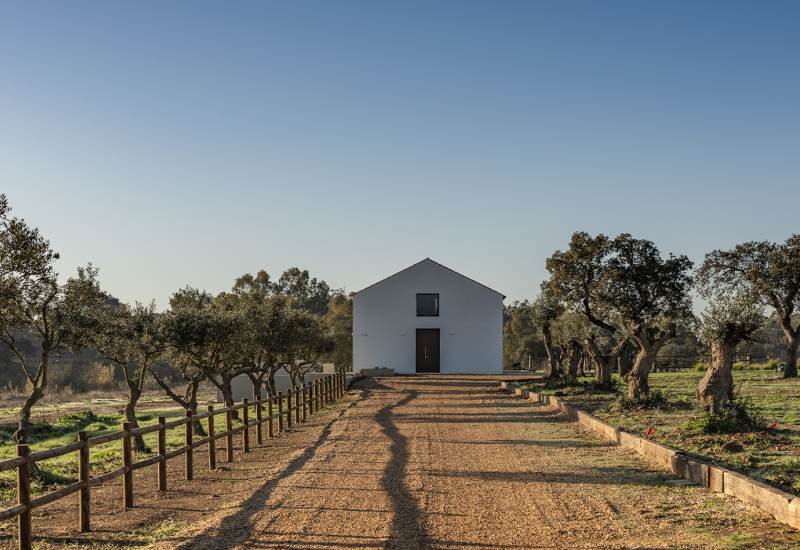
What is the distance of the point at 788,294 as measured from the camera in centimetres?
3525

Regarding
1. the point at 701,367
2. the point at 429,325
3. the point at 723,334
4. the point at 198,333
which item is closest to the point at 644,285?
the point at 723,334

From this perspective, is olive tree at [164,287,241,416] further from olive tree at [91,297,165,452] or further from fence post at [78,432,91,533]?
fence post at [78,432,91,533]

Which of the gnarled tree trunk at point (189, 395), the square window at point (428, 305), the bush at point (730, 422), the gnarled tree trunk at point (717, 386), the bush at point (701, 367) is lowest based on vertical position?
the bush at point (701, 367)

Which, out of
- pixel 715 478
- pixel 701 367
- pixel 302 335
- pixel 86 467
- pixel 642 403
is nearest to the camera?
pixel 86 467

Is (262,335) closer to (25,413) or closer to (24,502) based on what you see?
(25,413)

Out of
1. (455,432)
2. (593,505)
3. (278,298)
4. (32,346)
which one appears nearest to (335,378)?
(278,298)

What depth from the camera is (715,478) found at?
9.69m

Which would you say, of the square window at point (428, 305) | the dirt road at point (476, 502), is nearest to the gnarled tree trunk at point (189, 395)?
the dirt road at point (476, 502)

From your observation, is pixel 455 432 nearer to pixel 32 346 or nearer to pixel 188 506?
pixel 188 506

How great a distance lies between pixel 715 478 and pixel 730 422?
14.0 feet

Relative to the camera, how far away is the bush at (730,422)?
44.3 ft

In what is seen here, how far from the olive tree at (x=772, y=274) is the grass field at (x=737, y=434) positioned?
10149mm

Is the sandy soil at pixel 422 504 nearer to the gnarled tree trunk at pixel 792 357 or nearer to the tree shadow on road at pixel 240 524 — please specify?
the tree shadow on road at pixel 240 524

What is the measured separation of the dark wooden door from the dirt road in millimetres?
34441
